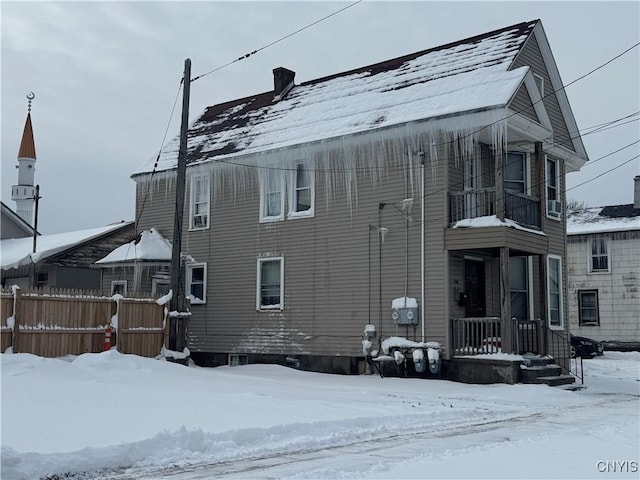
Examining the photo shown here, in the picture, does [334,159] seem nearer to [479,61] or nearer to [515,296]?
[479,61]

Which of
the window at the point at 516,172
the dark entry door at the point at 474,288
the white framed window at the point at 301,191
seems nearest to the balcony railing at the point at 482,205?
the window at the point at 516,172

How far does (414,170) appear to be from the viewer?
18062 mm

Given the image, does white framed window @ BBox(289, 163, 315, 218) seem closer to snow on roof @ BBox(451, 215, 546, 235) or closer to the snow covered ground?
snow on roof @ BBox(451, 215, 546, 235)

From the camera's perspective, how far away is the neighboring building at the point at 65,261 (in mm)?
27281

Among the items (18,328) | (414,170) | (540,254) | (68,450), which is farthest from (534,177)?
(68,450)

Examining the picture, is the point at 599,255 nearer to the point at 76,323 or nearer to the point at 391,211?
the point at 391,211

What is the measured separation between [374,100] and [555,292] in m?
7.20

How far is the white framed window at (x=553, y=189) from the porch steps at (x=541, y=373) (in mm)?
4747

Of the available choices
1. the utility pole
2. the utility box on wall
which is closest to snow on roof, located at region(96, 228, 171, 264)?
the utility pole

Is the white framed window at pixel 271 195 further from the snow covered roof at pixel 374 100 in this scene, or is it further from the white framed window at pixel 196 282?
the white framed window at pixel 196 282

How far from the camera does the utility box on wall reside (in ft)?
57.3

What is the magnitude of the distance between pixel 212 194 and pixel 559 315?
1064 centimetres

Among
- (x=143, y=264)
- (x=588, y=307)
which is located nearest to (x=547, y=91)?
(x=143, y=264)

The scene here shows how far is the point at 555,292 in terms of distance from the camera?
19891 mm
